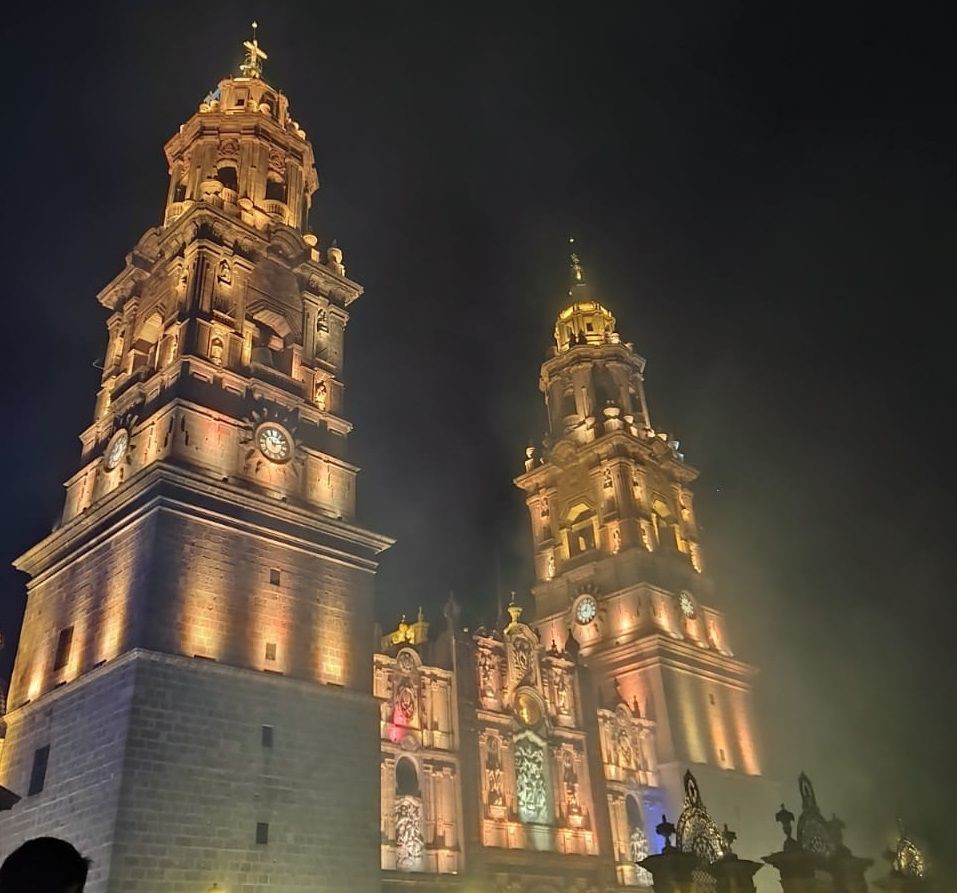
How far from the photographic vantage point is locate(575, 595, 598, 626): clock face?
182ft

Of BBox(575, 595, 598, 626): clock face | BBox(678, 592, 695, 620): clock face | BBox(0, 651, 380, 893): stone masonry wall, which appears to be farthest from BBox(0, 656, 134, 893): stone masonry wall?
BBox(678, 592, 695, 620): clock face

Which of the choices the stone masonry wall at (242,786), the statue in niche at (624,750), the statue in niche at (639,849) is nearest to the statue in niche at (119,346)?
the stone masonry wall at (242,786)

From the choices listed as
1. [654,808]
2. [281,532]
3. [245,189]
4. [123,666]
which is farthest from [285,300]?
[654,808]

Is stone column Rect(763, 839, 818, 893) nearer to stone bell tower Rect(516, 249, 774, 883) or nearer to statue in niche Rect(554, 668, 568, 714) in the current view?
stone bell tower Rect(516, 249, 774, 883)

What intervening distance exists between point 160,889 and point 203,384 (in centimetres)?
1854

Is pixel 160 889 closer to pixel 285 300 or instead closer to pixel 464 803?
pixel 464 803

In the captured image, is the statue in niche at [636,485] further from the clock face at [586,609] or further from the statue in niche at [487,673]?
the statue in niche at [487,673]

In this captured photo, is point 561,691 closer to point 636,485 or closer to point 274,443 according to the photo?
point 636,485

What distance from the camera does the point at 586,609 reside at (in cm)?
5619

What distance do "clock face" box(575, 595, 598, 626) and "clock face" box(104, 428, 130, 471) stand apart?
30.2 m

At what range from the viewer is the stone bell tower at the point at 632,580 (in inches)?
1953

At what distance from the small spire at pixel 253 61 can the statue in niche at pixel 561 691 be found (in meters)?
37.8

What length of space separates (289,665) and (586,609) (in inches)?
1074

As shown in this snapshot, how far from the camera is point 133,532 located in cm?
3225
